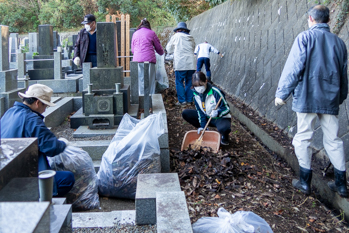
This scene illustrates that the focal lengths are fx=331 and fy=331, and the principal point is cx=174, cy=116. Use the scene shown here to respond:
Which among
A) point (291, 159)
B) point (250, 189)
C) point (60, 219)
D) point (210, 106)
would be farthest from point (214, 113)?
point (60, 219)

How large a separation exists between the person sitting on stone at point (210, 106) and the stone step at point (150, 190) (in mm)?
2058

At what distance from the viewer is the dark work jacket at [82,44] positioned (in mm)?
7188

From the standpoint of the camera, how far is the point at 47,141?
11.1 ft

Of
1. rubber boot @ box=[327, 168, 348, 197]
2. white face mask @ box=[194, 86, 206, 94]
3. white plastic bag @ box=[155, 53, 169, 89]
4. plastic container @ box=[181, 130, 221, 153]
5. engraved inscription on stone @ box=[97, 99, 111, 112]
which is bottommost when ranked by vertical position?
rubber boot @ box=[327, 168, 348, 197]

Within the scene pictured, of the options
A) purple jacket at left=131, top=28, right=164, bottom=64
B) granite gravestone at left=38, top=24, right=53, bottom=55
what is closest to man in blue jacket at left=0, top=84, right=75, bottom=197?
purple jacket at left=131, top=28, right=164, bottom=64

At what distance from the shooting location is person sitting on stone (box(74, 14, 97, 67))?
23.4 ft

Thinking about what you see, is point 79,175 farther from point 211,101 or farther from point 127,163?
point 211,101

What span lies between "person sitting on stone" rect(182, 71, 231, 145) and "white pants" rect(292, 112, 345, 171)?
1.65 meters

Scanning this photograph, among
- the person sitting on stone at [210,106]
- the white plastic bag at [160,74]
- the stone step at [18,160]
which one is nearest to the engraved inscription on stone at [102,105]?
the person sitting on stone at [210,106]

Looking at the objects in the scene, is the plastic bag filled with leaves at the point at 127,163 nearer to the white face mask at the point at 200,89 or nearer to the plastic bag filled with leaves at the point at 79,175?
the plastic bag filled with leaves at the point at 79,175

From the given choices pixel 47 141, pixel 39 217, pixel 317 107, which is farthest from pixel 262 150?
pixel 39 217

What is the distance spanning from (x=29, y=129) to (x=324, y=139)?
3.17 m

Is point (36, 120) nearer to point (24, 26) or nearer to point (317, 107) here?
point (317, 107)

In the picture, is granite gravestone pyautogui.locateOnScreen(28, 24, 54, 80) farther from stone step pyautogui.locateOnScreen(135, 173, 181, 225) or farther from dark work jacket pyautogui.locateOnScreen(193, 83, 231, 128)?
stone step pyautogui.locateOnScreen(135, 173, 181, 225)
